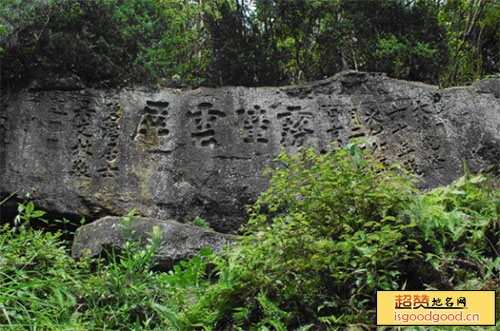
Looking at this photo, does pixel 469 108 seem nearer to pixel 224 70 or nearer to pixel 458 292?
pixel 224 70

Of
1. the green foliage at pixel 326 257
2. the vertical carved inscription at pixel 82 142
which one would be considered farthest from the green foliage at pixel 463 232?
the vertical carved inscription at pixel 82 142

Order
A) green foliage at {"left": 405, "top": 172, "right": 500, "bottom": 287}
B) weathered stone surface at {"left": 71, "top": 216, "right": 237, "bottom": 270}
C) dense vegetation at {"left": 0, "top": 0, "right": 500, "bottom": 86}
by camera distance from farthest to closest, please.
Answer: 1. dense vegetation at {"left": 0, "top": 0, "right": 500, "bottom": 86}
2. weathered stone surface at {"left": 71, "top": 216, "right": 237, "bottom": 270}
3. green foliage at {"left": 405, "top": 172, "right": 500, "bottom": 287}

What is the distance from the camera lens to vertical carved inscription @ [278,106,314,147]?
7219 mm

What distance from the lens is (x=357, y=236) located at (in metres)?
3.10

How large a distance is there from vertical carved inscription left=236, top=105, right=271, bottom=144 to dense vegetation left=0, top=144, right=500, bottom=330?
11.8 ft

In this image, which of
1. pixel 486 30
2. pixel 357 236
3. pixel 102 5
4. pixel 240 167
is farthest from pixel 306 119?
pixel 486 30

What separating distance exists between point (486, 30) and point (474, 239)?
899 cm

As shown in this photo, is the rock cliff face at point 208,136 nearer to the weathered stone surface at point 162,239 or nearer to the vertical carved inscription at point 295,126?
the vertical carved inscription at point 295,126

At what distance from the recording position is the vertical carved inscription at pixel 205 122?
7.06 metres

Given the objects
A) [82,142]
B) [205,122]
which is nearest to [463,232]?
[205,122]

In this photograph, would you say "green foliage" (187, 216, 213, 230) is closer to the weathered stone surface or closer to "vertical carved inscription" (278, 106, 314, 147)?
the weathered stone surface

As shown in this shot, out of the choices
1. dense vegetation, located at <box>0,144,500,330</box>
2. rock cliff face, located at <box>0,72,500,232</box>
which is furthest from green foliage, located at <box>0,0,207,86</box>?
dense vegetation, located at <box>0,144,500,330</box>


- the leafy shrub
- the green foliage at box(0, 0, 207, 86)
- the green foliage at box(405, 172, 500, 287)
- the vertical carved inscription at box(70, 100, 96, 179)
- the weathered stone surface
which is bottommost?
the leafy shrub

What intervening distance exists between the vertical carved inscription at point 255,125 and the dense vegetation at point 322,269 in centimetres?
361
